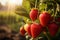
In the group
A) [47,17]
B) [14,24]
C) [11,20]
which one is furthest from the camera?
[11,20]

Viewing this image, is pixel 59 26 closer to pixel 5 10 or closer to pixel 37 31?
pixel 37 31

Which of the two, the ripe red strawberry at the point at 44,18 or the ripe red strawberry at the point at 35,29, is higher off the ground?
the ripe red strawberry at the point at 44,18

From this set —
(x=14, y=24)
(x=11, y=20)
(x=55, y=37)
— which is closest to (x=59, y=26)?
(x=55, y=37)

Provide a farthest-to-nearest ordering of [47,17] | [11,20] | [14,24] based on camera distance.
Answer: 1. [11,20]
2. [14,24]
3. [47,17]

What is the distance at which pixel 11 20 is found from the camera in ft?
9.27

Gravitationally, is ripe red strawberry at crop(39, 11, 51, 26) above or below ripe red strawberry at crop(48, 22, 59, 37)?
above

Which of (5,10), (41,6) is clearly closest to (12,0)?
(5,10)

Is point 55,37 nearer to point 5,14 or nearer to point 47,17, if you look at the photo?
point 47,17

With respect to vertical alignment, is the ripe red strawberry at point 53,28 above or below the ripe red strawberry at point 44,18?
below

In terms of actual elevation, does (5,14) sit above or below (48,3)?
below

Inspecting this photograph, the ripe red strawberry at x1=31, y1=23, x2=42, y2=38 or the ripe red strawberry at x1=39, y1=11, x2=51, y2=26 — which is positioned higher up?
the ripe red strawberry at x1=39, y1=11, x2=51, y2=26

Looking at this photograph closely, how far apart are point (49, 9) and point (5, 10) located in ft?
7.07

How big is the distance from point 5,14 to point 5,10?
0.07m

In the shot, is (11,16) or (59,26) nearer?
(59,26)
